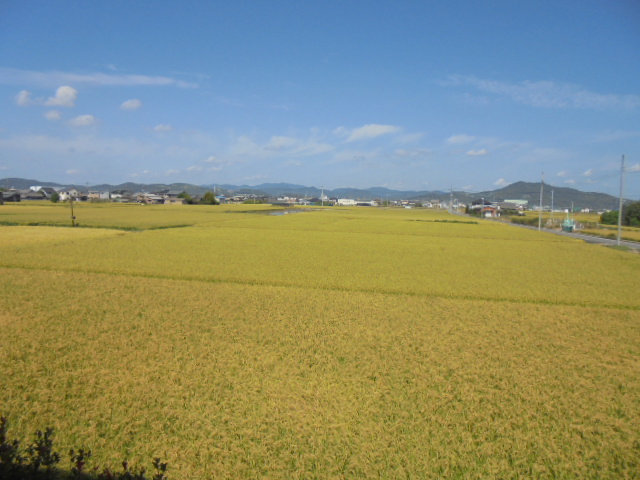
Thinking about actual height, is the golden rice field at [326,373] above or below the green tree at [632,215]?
below

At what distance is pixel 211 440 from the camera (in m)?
4.29

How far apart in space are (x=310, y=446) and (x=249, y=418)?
0.86 meters

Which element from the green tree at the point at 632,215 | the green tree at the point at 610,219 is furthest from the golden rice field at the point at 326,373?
the green tree at the point at 610,219

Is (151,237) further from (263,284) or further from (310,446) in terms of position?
(310,446)

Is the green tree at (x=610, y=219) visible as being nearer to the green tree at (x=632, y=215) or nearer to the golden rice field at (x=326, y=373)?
the green tree at (x=632, y=215)

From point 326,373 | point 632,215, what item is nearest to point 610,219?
point 632,215

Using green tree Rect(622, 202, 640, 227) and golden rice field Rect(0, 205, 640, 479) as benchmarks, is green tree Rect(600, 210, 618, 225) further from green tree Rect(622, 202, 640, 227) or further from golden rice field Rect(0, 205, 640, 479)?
golden rice field Rect(0, 205, 640, 479)

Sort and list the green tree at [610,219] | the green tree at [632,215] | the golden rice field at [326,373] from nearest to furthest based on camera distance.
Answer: the golden rice field at [326,373], the green tree at [632,215], the green tree at [610,219]

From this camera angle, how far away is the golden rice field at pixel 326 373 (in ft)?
13.7

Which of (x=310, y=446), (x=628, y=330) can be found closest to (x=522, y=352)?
(x=628, y=330)

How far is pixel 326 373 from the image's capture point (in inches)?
237

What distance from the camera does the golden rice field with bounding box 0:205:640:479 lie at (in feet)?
13.7

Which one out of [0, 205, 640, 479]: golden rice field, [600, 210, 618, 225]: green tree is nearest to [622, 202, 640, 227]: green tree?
[600, 210, 618, 225]: green tree

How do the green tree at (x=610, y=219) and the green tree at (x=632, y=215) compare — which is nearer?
the green tree at (x=632, y=215)
